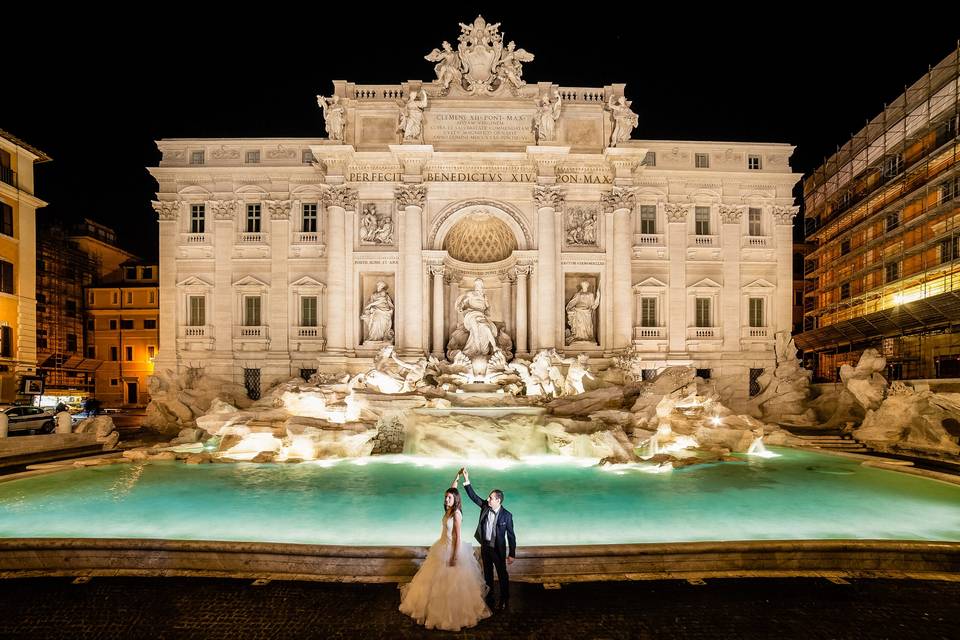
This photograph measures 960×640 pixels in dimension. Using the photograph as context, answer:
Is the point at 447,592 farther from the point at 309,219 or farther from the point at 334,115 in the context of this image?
the point at 309,219

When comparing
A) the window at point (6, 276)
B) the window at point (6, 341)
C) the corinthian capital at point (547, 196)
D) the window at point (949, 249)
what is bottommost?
the window at point (6, 341)

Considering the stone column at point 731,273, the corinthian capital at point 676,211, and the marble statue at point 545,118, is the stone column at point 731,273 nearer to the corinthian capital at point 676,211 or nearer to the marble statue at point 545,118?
the corinthian capital at point 676,211

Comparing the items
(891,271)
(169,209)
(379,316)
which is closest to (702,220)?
(891,271)

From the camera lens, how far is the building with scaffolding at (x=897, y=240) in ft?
75.8

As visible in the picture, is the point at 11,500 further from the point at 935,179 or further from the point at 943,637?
the point at 935,179

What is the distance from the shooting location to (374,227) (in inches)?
1017

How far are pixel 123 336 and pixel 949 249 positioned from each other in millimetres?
48056

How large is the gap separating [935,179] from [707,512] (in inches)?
862

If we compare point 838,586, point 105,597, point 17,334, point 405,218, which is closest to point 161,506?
point 105,597

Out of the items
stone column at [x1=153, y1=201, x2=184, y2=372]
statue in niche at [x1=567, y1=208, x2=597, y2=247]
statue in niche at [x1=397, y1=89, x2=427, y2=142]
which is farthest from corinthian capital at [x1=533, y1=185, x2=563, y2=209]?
stone column at [x1=153, y1=201, x2=184, y2=372]

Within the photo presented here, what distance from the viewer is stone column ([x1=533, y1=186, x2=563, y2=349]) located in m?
25.2

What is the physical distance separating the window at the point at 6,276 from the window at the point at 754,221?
35.2 meters

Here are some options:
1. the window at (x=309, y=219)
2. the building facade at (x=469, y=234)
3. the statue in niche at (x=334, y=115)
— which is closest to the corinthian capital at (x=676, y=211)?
the building facade at (x=469, y=234)

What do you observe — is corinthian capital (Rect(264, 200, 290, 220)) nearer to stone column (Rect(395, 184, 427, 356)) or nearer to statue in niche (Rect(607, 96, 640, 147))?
stone column (Rect(395, 184, 427, 356))
